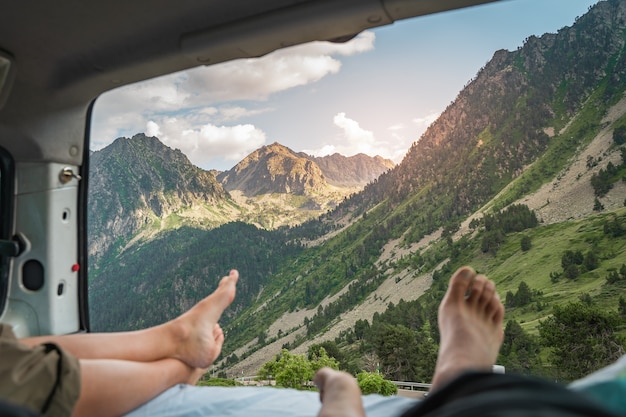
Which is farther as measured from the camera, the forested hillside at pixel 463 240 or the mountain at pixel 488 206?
the mountain at pixel 488 206

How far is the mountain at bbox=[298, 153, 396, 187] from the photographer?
149 ft

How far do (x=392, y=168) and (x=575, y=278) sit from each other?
1879cm

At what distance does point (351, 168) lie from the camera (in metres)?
52.9

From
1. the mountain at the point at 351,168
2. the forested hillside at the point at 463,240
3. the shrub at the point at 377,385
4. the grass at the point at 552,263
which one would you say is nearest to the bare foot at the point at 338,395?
the shrub at the point at 377,385

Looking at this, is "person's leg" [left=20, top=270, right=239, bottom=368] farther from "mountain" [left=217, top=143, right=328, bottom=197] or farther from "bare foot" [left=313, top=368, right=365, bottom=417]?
"mountain" [left=217, top=143, right=328, bottom=197]

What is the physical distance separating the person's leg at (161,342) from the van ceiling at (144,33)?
0.78m

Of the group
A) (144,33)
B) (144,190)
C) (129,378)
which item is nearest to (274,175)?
(144,190)

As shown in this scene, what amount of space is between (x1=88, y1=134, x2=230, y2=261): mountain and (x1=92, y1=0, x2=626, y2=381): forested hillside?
232 centimetres

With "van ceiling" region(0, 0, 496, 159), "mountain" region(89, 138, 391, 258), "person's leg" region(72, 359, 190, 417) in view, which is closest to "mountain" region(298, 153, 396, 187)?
"mountain" region(89, 138, 391, 258)

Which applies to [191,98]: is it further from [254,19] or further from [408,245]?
[254,19]

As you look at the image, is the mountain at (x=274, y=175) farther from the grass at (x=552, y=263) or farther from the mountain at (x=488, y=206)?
the grass at (x=552, y=263)

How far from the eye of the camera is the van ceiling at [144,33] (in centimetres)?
122

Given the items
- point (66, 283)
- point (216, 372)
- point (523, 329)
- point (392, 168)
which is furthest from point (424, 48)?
point (66, 283)

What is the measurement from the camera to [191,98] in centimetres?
6025
